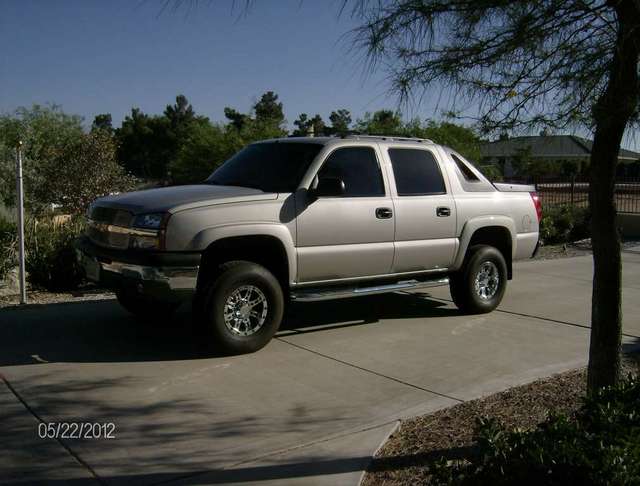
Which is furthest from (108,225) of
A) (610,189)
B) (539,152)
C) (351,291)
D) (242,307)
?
(610,189)

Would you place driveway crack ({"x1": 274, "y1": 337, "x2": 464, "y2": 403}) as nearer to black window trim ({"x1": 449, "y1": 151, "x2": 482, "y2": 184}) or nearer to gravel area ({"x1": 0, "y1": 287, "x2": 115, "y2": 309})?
black window trim ({"x1": 449, "y1": 151, "x2": 482, "y2": 184})

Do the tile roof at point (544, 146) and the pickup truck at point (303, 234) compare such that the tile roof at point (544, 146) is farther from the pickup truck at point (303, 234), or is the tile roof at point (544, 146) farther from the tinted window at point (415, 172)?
the tinted window at point (415, 172)

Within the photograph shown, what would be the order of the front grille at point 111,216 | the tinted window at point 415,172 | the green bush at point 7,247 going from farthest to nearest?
the green bush at point 7,247, the tinted window at point 415,172, the front grille at point 111,216

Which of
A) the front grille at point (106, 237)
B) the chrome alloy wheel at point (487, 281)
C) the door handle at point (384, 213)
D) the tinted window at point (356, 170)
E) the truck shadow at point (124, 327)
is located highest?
the tinted window at point (356, 170)

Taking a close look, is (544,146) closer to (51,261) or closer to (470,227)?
(470,227)

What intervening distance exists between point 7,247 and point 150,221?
14.1 ft

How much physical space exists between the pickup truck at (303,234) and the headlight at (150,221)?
0.01 m

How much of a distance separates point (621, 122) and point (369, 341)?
3653mm

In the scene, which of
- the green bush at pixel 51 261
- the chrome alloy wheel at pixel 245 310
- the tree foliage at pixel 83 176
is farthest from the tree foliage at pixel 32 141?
the chrome alloy wheel at pixel 245 310

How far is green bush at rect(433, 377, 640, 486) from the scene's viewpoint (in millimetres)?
3000

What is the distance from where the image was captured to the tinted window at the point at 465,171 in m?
8.76

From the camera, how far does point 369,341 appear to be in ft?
24.3

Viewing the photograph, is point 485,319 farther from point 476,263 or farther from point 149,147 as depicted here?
point 149,147

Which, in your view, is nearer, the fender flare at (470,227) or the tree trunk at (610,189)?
the tree trunk at (610,189)
